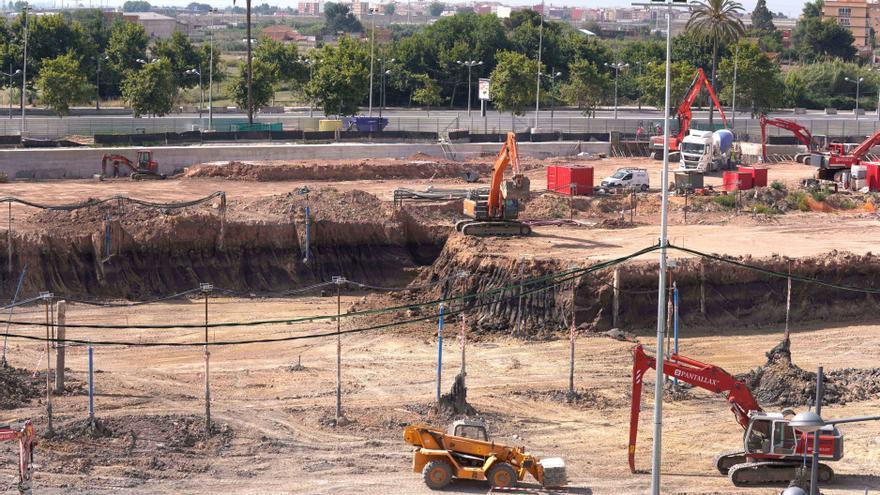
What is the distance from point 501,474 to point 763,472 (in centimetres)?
572

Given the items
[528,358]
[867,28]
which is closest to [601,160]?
[528,358]

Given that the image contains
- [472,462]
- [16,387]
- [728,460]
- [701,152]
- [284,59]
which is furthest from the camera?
[284,59]

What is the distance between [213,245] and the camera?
47125mm

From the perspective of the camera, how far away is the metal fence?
79750mm

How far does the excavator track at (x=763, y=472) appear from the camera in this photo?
1053 inches

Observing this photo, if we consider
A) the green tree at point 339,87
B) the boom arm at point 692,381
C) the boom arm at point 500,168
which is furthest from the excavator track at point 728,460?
the green tree at point 339,87

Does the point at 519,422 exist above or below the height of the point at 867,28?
below

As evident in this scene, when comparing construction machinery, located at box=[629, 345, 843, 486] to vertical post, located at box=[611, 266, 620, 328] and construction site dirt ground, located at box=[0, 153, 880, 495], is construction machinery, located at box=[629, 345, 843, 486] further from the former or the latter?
vertical post, located at box=[611, 266, 620, 328]

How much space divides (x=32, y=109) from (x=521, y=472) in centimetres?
7987

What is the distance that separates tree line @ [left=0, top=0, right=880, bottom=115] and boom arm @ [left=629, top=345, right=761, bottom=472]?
42329mm

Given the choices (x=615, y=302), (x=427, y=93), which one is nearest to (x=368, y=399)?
(x=615, y=302)

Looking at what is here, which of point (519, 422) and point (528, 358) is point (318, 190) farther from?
point (519, 422)

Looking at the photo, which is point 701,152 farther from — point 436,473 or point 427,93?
point 436,473

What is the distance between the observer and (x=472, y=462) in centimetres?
2617
